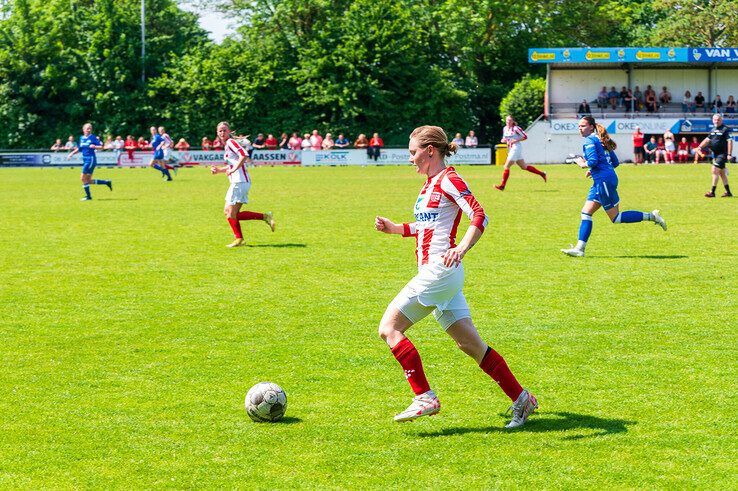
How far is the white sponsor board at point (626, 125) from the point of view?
166 feet

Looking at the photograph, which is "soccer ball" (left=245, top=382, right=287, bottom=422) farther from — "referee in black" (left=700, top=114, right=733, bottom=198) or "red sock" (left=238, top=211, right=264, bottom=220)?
"referee in black" (left=700, top=114, right=733, bottom=198)

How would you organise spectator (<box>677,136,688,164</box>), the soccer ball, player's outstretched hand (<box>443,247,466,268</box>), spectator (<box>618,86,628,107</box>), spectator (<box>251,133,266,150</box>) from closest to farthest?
player's outstretched hand (<box>443,247,466,268</box>), the soccer ball, spectator (<box>677,136,688,164</box>), spectator (<box>251,133,266,150</box>), spectator (<box>618,86,628,107</box>)

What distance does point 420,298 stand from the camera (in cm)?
626

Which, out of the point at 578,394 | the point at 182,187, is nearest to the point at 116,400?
the point at 578,394

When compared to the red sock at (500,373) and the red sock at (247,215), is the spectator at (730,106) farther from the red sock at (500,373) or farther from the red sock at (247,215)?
the red sock at (500,373)

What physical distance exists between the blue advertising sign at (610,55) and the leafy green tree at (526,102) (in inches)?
162

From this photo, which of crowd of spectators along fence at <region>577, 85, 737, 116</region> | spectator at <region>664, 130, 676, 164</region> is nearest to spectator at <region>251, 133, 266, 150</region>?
crowd of spectators along fence at <region>577, 85, 737, 116</region>

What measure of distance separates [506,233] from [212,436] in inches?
470

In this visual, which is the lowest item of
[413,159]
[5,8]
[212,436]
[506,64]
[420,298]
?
[212,436]

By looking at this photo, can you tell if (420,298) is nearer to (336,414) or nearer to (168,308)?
(336,414)

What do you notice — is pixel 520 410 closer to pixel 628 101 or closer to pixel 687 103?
pixel 628 101

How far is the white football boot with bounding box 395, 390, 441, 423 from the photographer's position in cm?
626

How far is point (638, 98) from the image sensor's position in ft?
185

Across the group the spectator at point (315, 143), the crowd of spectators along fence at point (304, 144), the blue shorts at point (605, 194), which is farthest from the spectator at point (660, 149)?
the blue shorts at point (605, 194)
